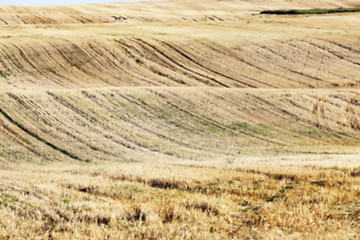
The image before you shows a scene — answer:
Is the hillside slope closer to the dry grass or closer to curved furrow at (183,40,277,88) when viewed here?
curved furrow at (183,40,277,88)

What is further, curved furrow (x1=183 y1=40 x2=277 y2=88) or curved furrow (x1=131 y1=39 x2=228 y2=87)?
curved furrow (x1=183 y1=40 x2=277 y2=88)

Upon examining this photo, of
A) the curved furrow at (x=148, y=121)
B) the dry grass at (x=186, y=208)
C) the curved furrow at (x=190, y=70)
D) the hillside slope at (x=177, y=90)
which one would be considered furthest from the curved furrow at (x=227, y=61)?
the dry grass at (x=186, y=208)

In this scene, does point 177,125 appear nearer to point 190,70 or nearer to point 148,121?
point 148,121

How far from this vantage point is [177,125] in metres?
26.7

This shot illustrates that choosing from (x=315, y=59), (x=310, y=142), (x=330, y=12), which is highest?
(x=330, y=12)

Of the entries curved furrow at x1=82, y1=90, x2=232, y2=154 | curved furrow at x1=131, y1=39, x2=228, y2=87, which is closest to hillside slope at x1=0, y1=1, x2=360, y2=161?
curved furrow at x1=82, y1=90, x2=232, y2=154

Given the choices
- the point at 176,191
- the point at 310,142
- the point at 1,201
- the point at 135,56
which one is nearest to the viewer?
the point at 1,201

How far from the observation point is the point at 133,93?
101 feet

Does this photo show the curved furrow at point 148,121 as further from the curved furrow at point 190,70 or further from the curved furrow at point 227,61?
the curved furrow at point 227,61

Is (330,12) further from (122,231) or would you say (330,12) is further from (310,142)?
(122,231)

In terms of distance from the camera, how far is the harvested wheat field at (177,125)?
7.25m

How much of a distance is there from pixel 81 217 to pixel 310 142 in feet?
68.3

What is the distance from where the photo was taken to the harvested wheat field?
7.25 m

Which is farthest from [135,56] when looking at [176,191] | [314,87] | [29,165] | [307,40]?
[176,191]
